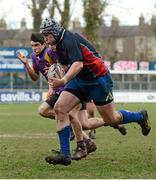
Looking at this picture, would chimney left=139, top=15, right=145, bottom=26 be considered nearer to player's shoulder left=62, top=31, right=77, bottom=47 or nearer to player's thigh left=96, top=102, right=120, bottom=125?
player's thigh left=96, top=102, right=120, bottom=125

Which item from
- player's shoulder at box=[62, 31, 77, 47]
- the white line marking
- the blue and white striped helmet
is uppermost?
the blue and white striped helmet

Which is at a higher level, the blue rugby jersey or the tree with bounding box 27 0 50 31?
the blue rugby jersey

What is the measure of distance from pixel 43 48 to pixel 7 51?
3134 centimetres

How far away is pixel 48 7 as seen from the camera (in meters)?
54.4

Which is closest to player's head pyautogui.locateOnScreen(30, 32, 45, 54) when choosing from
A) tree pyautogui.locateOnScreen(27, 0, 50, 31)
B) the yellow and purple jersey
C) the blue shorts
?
the yellow and purple jersey

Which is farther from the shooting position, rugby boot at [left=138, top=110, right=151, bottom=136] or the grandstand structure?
the grandstand structure

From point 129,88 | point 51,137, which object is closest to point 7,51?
point 129,88

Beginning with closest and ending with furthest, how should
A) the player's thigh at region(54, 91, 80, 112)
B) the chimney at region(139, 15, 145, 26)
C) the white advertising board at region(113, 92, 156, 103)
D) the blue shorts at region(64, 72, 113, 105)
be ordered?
1. the player's thigh at region(54, 91, 80, 112)
2. the blue shorts at region(64, 72, 113, 105)
3. the white advertising board at region(113, 92, 156, 103)
4. the chimney at region(139, 15, 145, 26)

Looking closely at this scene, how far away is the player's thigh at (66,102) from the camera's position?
28.9ft

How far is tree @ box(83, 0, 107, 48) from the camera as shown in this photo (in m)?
55.4

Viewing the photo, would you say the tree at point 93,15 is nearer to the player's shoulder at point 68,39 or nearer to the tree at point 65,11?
the tree at point 65,11

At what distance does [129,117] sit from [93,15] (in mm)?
47187

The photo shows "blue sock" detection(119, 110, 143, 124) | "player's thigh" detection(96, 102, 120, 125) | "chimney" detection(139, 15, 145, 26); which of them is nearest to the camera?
"player's thigh" detection(96, 102, 120, 125)

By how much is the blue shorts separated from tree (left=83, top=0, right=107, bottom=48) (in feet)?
Answer: 151
